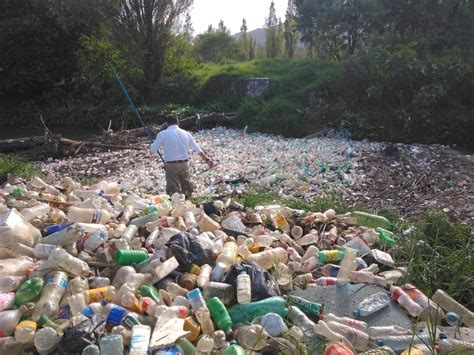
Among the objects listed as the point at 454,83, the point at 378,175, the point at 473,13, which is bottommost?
the point at 378,175

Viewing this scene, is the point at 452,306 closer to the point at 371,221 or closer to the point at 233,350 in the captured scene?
the point at 233,350

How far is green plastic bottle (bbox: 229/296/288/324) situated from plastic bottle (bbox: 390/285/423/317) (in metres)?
0.74

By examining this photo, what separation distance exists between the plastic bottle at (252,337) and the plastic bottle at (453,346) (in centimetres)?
91

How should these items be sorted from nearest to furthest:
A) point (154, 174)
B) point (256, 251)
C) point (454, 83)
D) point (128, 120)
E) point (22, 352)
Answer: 1. point (22, 352)
2. point (256, 251)
3. point (154, 174)
4. point (454, 83)
5. point (128, 120)

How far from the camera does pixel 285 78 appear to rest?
1421 cm

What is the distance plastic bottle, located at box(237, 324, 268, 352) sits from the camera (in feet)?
7.06

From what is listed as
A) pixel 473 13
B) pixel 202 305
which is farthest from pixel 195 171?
pixel 473 13

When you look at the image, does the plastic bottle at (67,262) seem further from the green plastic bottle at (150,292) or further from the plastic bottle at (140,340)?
the plastic bottle at (140,340)

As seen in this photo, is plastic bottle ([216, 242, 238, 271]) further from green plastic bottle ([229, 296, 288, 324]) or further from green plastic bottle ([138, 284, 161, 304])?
green plastic bottle ([138, 284, 161, 304])

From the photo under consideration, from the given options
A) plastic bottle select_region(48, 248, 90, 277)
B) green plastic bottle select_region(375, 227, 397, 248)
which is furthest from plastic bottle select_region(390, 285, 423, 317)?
plastic bottle select_region(48, 248, 90, 277)

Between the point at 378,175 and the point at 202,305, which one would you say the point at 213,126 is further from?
the point at 202,305

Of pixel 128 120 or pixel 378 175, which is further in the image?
pixel 128 120

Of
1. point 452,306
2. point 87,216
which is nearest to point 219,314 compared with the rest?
point 452,306

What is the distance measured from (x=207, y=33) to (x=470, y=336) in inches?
986
